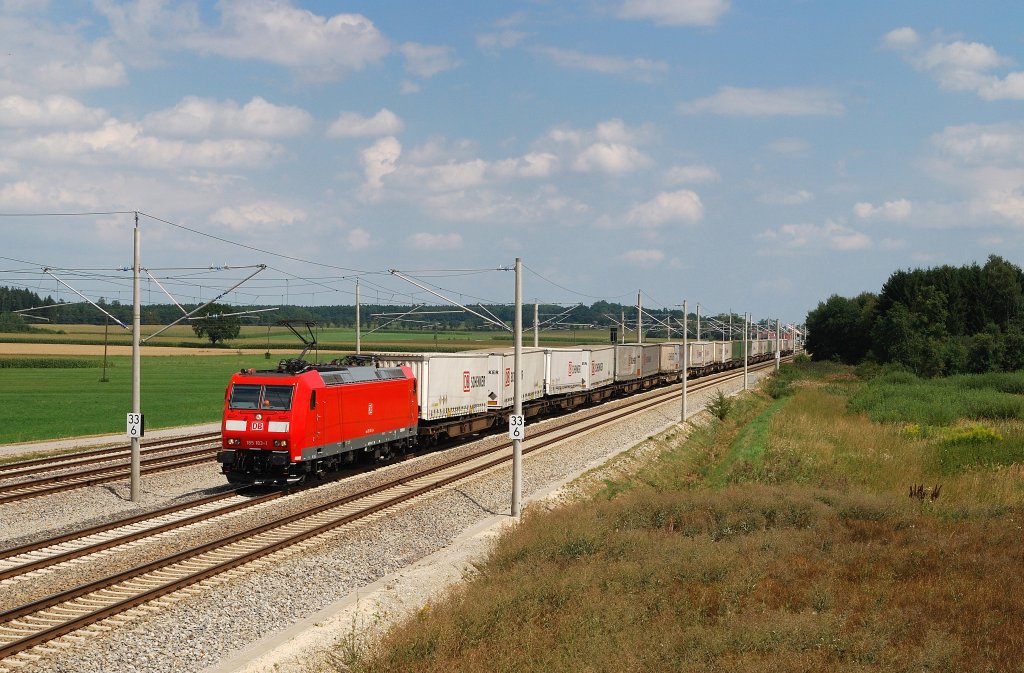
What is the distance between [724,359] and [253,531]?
85.9 meters

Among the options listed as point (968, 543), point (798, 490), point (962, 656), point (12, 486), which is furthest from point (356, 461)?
point (962, 656)

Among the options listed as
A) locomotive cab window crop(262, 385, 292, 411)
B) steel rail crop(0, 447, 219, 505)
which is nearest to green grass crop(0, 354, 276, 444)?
steel rail crop(0, 447, 219, 505)

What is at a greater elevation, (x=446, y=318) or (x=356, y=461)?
(x=446, y=318)

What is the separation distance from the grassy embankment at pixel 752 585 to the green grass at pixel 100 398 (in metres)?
31.9

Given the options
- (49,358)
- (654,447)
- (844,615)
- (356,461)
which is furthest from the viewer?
(49,358)

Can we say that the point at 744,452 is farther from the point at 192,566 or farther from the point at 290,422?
the point at 192,566

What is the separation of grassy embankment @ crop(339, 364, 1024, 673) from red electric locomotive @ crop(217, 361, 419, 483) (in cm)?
690

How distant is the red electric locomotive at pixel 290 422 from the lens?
81.1 feet

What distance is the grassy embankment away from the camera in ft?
35.9

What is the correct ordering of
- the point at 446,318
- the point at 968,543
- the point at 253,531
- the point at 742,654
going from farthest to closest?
the point at 446,318 < the point at 253,531 < the point at 968,543 < the point at 742,654

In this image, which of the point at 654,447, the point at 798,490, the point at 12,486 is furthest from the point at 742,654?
the point at 654,447

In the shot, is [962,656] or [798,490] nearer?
[962,656]

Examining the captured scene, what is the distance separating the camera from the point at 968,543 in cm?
1600

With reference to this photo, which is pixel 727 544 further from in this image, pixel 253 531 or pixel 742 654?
pixel 253 531
